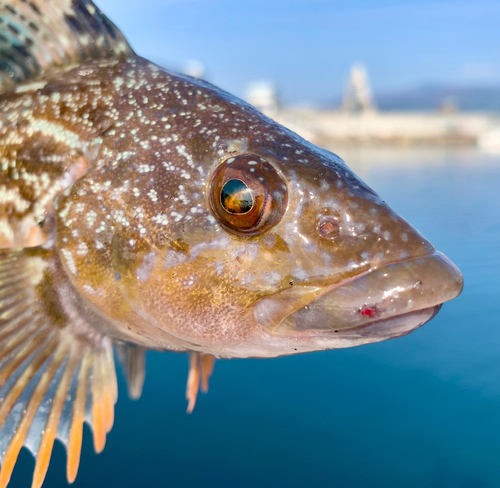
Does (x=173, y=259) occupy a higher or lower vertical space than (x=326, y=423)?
higher

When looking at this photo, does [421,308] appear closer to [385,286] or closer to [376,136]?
[385,286]

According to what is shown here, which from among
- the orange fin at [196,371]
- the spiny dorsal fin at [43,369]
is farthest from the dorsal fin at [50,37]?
the orange fin at [196,371]

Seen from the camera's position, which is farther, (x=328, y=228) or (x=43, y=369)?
(x=43, y=369)

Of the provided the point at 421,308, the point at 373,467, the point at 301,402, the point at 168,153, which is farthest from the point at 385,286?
the point at 301,402

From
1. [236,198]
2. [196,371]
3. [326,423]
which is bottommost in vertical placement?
[196,371]

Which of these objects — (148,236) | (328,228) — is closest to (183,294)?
(148,236)

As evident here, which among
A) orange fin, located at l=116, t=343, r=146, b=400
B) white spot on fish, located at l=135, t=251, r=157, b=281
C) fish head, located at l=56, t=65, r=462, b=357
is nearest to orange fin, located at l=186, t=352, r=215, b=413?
orange fin, located at l=116, t=343, r=146, b=400

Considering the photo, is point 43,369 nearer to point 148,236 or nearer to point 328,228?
point 148,236

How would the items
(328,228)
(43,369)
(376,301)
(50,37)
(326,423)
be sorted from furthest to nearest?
(326,423), (50,37), (43,369), (328,228), (376,301)
